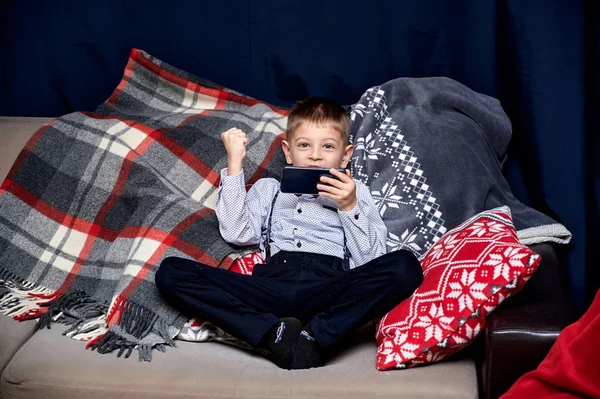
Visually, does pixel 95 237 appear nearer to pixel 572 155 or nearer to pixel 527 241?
pixel 527 241

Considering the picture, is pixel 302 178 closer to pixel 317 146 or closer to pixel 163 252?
pixel 317 146

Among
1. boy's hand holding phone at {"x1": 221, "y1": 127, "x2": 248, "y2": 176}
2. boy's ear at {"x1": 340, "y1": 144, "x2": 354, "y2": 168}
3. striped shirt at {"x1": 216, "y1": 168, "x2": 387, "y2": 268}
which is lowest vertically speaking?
striped shirt at {"x1": 216, "y1": 168, "x2": 387, "y2": 268}

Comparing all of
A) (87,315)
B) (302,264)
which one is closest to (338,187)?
(302,264)

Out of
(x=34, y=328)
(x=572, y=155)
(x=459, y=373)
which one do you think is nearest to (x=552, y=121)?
(x=572, y=155)

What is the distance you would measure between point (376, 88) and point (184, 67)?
64cm

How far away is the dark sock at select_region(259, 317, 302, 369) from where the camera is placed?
1.67m

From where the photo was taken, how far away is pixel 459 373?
161cm

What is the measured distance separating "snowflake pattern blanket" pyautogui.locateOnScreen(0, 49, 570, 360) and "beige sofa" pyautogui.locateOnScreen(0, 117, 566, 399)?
0.18 meters

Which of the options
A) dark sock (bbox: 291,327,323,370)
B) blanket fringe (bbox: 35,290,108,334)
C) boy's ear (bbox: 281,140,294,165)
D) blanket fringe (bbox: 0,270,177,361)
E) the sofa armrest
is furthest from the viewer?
boy's ear (bbox: 281,140,294,165)

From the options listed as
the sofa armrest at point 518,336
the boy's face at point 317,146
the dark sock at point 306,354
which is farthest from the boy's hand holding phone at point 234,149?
the sofa armrest at point 518,336

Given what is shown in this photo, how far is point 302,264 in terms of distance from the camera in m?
1.92

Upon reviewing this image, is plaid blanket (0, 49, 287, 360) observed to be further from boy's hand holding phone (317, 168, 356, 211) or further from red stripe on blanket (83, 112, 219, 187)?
boy's hand holding phone (317, 168, 356, 211)

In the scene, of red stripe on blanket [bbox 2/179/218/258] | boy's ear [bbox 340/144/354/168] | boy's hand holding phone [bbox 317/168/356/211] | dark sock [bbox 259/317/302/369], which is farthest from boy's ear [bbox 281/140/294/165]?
dark sock [bbox 259/317/302/369]

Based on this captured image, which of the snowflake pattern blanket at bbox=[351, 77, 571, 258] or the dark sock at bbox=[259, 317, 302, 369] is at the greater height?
the snowflake pattern blanket at bbox=[351, 77, 571, 258]
